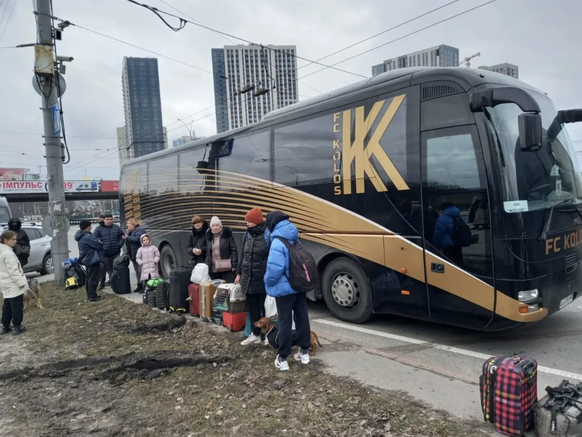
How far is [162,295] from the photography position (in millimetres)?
7730

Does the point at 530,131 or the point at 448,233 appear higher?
the point at 530,131

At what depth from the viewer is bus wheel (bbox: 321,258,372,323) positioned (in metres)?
6.21

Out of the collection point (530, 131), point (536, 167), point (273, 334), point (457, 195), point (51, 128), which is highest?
point (51, 128)

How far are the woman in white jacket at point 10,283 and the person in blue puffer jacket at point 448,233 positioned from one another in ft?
20.2

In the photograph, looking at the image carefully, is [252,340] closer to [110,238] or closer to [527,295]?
[527,295]

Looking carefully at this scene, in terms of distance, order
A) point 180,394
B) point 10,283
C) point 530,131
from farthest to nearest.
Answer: point 10,283
point 530,131
point 180,394

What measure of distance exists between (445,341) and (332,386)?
214 cm

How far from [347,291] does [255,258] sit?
1832 mm

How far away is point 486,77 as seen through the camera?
508 cm

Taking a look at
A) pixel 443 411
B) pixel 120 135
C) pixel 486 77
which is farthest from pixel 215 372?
pixel 120 135

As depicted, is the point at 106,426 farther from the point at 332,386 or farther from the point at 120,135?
the point at 120,135

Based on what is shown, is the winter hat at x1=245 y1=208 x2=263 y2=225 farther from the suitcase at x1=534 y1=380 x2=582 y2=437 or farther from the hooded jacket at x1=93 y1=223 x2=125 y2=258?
the hooded jacket at x1=93 y1=223 x2=125 y2=258

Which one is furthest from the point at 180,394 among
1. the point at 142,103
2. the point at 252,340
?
the point at 142,103

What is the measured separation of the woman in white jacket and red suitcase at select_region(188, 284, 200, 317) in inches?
99.8
